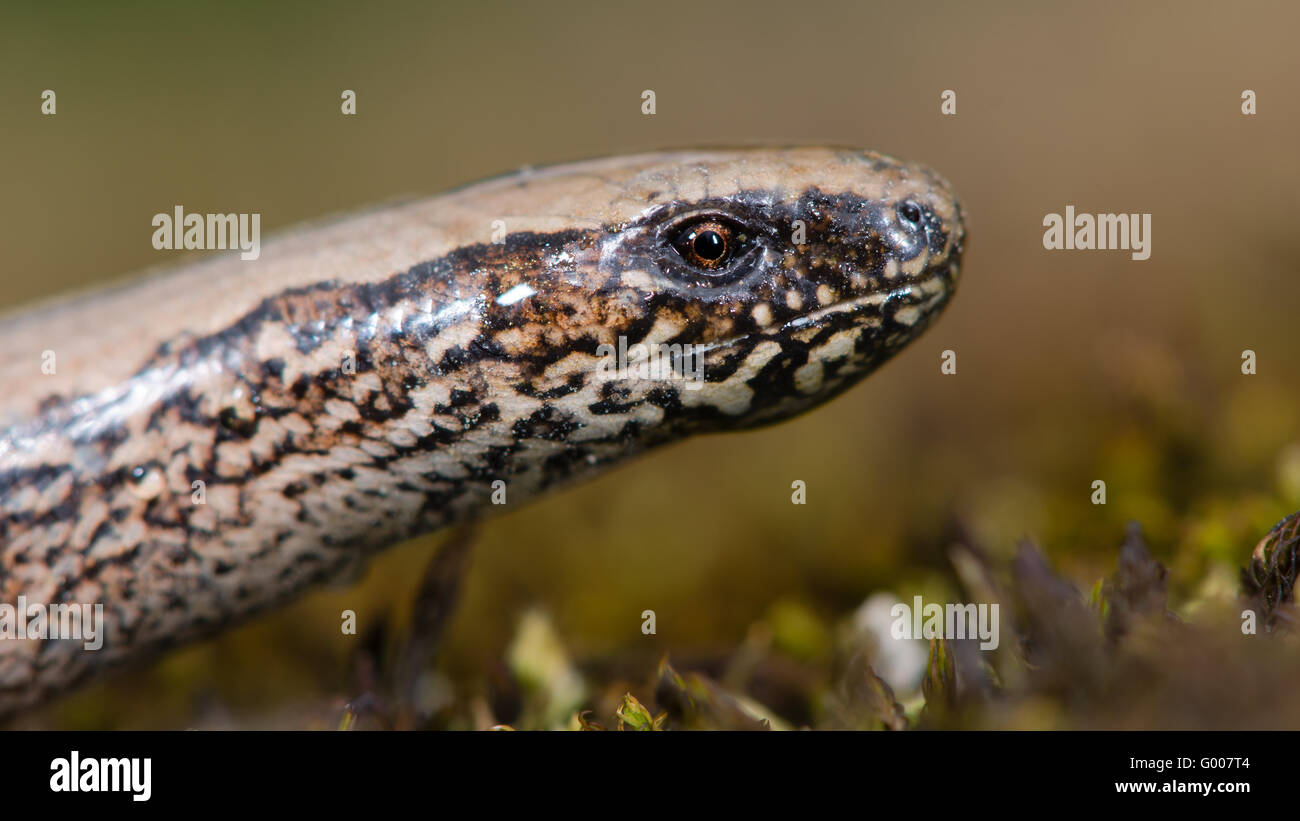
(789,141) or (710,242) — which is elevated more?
(789,141)

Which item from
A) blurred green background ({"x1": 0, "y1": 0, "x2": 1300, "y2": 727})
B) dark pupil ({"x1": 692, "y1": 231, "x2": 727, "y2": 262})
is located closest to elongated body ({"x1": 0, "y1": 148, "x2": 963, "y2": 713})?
dark pupil ({"x1": 692, "y1": 231, "x2": 727, "y2": 262})

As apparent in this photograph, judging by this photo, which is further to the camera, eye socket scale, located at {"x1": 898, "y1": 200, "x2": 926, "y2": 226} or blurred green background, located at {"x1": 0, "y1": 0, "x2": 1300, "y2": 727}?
blurred green background, located at {"x1": 0, "y1": 0, "x2": 1300, "y2": 727}

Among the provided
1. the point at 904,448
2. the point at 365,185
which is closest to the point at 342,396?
the point at 904,448

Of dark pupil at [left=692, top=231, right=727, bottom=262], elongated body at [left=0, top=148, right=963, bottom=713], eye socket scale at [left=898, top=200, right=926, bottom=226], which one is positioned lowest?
elongated body at [left=0, top=148, right=963, bottom=713]

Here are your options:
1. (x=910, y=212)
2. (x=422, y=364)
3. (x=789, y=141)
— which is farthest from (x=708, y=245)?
(x=789, y=141)

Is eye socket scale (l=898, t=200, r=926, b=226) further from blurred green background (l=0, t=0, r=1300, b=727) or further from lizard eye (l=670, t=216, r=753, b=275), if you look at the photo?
blurred green background (l=0, t=0, r=1300, b=727)

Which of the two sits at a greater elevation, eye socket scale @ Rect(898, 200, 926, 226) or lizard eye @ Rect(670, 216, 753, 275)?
eye socket scale @ Rect(898, 200, 926, 226)

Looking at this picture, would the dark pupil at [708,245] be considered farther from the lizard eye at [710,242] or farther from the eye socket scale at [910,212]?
the eye socket scale at [910,212]

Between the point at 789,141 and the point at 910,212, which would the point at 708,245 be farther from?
the point at 789,141

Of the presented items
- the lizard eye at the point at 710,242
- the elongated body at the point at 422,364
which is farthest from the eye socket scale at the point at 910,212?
the lizard eye at the point at 710,242
